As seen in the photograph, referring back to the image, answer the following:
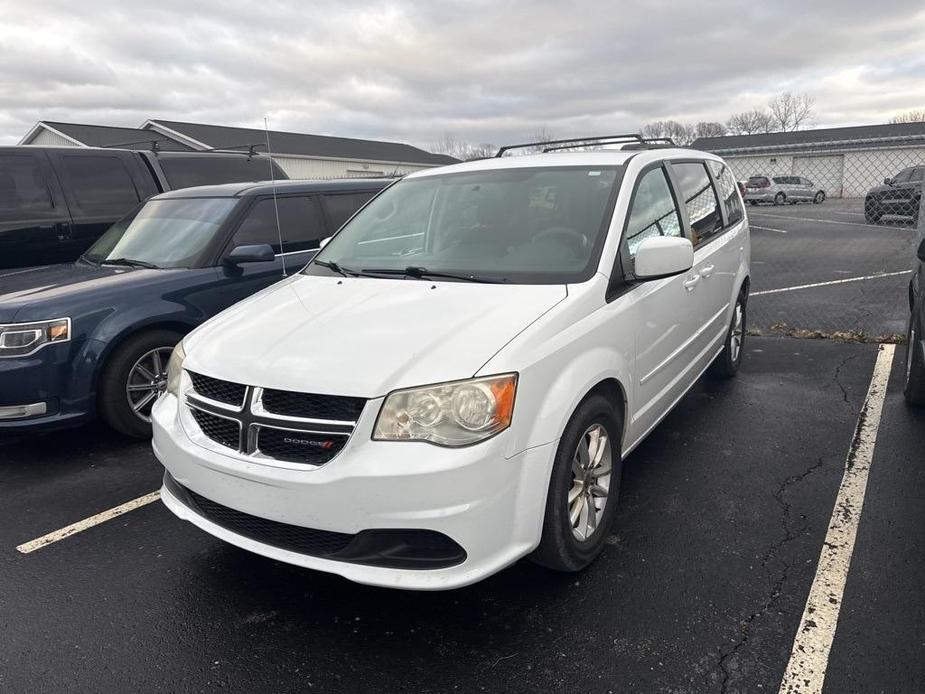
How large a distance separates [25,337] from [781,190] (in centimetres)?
3558

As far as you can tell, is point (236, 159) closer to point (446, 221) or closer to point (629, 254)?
point (446, 221)

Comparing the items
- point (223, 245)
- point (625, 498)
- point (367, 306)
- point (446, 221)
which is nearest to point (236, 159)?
point (223, 245)

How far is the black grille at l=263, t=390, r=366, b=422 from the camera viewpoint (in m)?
2.42

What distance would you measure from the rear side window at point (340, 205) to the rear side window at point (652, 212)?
2.92m

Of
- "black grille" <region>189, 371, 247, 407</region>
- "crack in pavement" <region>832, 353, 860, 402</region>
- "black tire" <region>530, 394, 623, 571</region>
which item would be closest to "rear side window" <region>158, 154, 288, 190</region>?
"black grille" <region>189, 371, 247, 407</region>

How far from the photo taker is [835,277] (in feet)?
33.4

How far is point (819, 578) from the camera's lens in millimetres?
2848

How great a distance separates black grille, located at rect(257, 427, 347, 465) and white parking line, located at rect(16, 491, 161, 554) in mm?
1664

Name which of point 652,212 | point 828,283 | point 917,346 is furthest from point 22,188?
point 828,283

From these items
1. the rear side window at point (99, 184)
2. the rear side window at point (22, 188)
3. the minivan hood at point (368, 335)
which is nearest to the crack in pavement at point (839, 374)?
the minivan hood at point (368, 335)

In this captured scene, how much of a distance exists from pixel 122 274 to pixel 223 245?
0.74m

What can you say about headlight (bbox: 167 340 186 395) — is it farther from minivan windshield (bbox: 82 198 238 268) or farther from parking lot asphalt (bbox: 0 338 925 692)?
minivan windshield (bbox: 82 198 238 268)

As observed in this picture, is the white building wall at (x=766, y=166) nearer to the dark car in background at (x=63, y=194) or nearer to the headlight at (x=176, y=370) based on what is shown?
the dark car in background at (x=63, y=194)

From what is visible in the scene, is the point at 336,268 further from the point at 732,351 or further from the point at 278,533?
the point at 732,351
